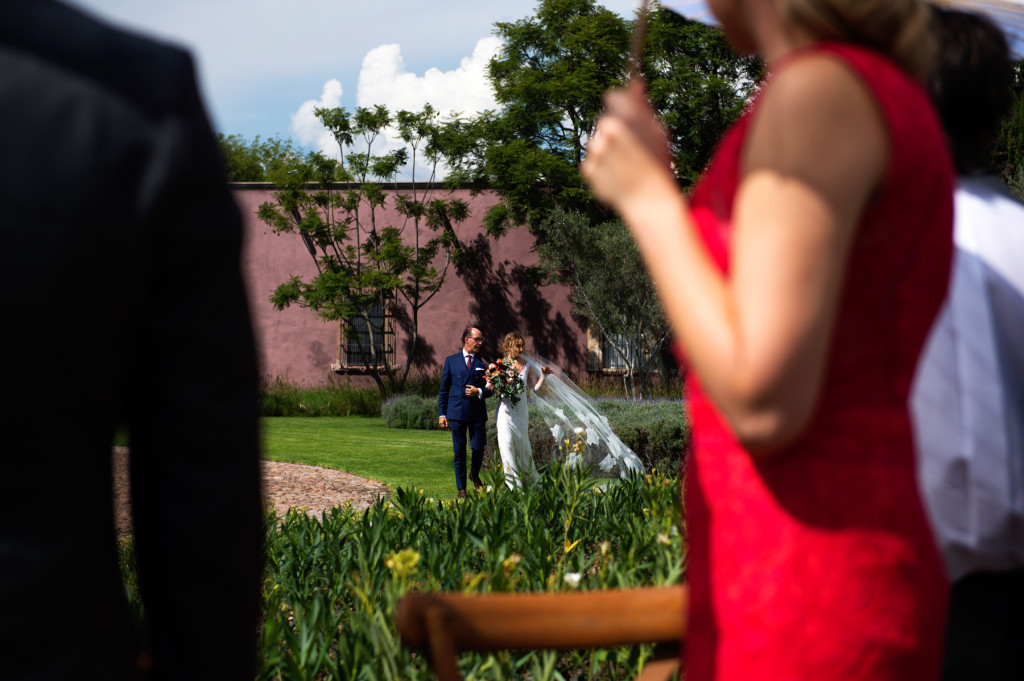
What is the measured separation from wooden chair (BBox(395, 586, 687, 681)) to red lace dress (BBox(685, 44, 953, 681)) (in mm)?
260

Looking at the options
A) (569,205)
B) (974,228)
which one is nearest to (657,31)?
(569,205)

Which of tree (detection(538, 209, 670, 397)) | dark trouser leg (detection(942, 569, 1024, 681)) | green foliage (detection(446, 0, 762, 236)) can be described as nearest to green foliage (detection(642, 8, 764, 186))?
green foliage (detection(446, 0, 762, 236))

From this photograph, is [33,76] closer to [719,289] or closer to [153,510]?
[153,510]

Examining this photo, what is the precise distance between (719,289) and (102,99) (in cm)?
63

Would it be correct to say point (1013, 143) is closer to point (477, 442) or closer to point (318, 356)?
point (477, 442)

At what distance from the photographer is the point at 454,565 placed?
362 cm

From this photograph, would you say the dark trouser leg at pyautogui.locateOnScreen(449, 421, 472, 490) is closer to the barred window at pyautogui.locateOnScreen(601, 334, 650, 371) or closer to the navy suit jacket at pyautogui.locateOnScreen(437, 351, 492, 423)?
the navy suit jacket at pyautogui.locateOnScreen(437, 351, 492, 423)

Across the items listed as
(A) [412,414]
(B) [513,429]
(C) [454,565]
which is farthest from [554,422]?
(A) [412,414]

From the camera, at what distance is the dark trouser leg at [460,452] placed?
10945 mm

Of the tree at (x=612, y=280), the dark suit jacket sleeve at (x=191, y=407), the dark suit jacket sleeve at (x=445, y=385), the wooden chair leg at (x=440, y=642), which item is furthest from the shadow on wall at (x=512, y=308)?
the dark suit jacket sleeve at (x=191, y=407)

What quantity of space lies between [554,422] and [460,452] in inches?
48.2

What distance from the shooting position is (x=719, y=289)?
3.25 ft

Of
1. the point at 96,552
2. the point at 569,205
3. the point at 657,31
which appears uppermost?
the point at 657,31

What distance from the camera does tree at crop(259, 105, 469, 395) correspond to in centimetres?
2523
